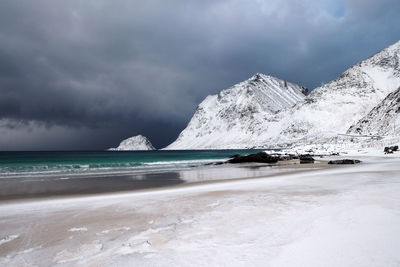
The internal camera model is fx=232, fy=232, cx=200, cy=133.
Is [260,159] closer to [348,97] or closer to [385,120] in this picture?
[385,120]

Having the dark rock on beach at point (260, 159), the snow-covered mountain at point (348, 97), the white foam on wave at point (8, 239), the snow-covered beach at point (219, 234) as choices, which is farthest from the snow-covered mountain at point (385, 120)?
the white foam on wave at point (8, 239)

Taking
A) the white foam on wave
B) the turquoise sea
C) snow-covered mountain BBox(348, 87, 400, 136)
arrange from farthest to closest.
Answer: snow-covered mountain BBox(348, 87, 400, 136) → the turquoise sea → the white foam on wave

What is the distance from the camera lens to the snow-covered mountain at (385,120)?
64.6 m

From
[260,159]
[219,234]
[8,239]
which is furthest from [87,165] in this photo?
[219,234]

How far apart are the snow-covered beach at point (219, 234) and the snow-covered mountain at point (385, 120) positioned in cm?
6873

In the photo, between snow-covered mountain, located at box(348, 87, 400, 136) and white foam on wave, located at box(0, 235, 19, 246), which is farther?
snow-covered mountain, located at box(348, 87, 400, 136)

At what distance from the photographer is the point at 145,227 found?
5730mm

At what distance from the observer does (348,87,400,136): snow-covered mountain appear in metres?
64.6

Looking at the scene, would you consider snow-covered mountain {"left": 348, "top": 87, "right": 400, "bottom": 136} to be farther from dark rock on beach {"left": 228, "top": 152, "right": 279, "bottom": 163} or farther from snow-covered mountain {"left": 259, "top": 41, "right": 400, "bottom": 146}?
snow-covered mountain {"left": 259, "top": 41, "right": 400, "bottom": 146}

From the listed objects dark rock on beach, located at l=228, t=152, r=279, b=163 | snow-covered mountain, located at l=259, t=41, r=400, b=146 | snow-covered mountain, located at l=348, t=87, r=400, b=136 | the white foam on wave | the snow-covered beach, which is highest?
snow-covered mountain, located at l=259, t=41, r=400, b=146

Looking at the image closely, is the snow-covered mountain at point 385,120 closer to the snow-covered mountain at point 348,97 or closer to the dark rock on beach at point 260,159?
the dark rock on beach at point 260,159

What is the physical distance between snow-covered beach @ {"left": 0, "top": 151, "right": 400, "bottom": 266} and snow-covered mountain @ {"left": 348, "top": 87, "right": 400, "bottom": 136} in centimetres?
6873

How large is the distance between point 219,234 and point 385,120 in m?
88.0

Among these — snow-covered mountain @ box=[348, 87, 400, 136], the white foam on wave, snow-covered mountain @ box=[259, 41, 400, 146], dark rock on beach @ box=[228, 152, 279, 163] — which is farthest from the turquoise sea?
snow-covered mountain @ box=[259, 41, 400, 146]
